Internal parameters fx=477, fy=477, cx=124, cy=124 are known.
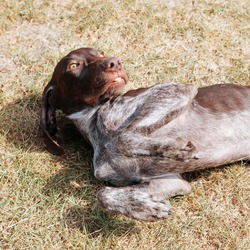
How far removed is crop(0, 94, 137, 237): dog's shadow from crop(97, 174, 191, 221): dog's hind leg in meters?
0.27

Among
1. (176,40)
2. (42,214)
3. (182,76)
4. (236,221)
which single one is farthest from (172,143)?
(176,40)

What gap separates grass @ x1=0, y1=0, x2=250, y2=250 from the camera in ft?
14.6

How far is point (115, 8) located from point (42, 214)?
3602 millimetres

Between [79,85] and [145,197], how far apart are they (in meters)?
1.43

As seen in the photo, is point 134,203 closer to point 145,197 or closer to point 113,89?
point 145,197

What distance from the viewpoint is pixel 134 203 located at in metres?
4.29

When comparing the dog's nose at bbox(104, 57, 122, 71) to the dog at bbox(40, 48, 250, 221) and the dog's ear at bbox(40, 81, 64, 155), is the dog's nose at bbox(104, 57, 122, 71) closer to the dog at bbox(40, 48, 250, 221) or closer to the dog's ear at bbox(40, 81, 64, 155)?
→ the dog at bbox(40, 48, 250, 221)

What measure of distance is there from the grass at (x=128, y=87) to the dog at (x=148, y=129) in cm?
27

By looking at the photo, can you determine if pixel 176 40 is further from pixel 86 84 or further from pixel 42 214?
pixel 42 214

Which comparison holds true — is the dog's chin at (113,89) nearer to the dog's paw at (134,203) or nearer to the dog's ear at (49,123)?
the dog's ear at (49,123)

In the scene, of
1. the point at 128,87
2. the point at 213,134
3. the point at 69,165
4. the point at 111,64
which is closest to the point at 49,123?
the point at 69,165

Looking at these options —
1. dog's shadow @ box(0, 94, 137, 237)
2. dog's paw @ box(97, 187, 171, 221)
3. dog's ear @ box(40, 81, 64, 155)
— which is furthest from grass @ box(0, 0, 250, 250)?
dog's paw @ box(97, 187, 171, 221)

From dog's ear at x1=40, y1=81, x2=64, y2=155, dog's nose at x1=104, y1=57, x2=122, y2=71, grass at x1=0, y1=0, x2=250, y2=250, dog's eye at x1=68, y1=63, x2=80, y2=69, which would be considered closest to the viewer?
grass at x1=0, y1=0, x2=250, y2=250

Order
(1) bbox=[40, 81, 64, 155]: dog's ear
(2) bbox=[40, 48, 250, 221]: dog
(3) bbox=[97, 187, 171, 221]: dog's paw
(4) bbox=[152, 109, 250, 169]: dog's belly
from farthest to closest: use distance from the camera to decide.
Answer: (1) bbox=[40, 81, 64, 155]: dog's ear < (4) bbox=[152, 109, 250, 169]: dog's belly < (2) bbox=[40, 48, 250, 221]: dog < (3) bbox=[97, 187, 171, 221]: dog's paw
